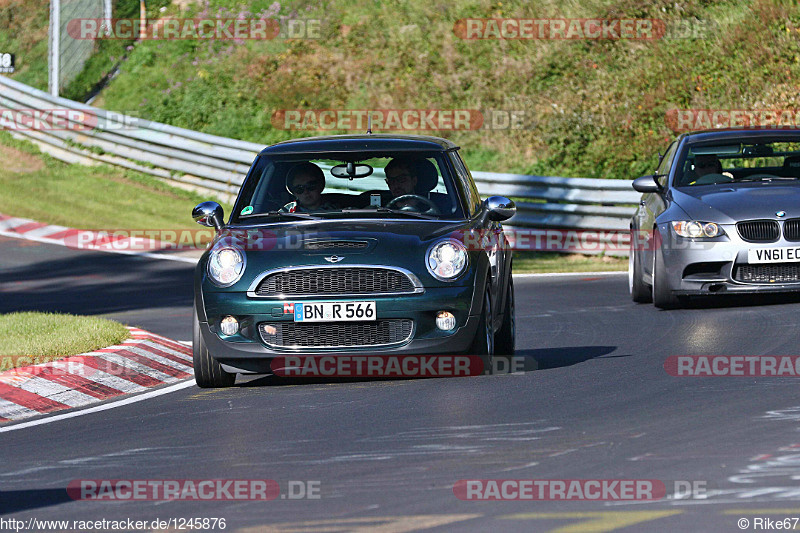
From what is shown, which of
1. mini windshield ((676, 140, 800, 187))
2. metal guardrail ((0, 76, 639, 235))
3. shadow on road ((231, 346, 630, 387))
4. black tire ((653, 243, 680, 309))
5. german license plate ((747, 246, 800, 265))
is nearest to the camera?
shadow on road ((231, 346, 630, 387))

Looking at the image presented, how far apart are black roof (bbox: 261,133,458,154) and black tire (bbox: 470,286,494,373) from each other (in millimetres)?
1419

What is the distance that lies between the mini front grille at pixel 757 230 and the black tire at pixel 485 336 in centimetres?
399

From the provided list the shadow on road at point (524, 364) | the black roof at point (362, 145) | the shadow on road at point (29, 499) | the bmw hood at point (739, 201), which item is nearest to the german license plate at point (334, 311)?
the shadow on road at point (524, 364)

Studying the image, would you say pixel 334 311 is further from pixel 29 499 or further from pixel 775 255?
pixel 775 255

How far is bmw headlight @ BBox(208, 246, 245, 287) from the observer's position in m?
9.19

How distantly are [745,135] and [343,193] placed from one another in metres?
5.30

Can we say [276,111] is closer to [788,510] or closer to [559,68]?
[559,68]

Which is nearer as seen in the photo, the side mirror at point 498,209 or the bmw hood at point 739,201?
the side mirror at point 498,209

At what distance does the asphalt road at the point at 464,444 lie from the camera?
560cm

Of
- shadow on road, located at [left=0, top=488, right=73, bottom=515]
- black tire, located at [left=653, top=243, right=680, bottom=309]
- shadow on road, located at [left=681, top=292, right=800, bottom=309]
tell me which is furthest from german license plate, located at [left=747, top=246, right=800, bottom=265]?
shadow on road, located at [left=0, top=488, right=73, bottom=515]

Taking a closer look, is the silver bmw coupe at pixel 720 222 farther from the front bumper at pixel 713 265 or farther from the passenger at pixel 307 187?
the passenger at pixel 307 187

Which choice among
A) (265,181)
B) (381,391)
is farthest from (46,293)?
(381,391)

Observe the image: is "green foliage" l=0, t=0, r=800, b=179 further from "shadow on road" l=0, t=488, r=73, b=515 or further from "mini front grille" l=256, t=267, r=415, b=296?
"shadow on road" l=0, t=488, r=73, b=515

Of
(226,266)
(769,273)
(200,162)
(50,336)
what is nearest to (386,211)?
(226,266)
